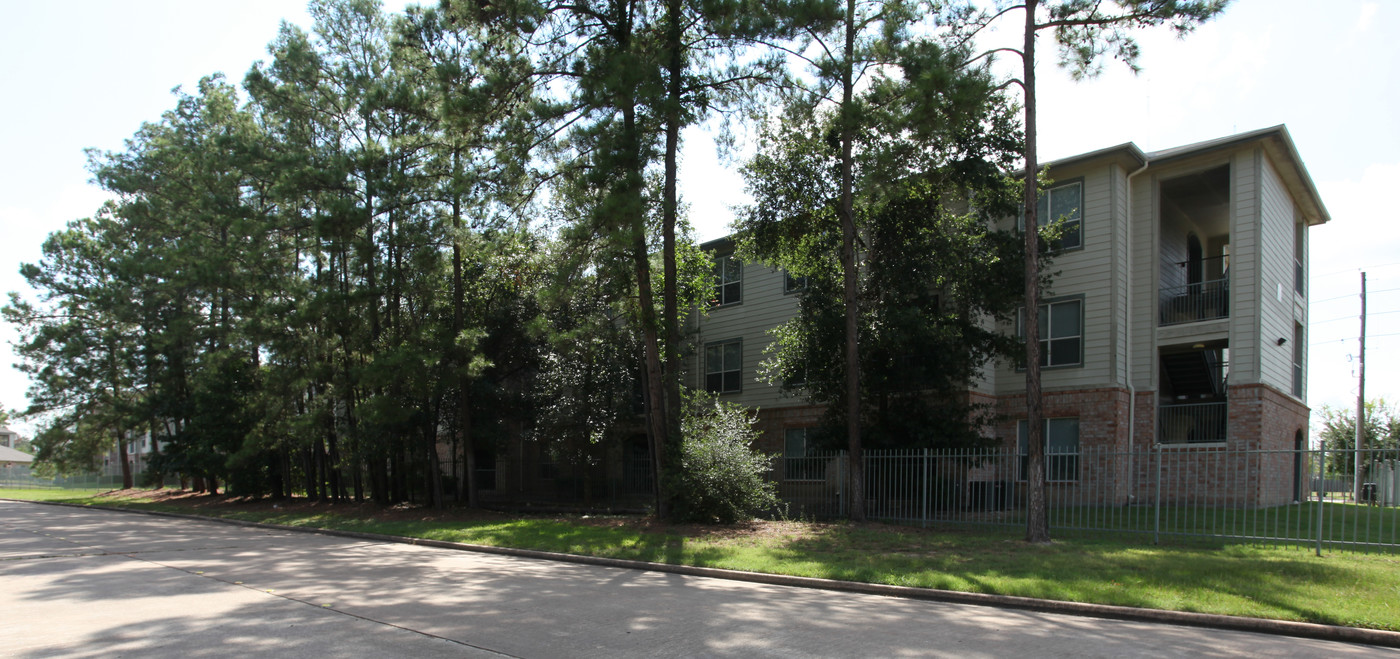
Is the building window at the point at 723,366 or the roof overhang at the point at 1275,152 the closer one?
the roof overhang at the point at 1275,152

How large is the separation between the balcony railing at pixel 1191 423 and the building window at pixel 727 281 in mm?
14029

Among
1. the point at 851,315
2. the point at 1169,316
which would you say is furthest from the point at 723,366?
the point at 1169,316

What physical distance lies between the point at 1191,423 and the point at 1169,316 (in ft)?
9.75

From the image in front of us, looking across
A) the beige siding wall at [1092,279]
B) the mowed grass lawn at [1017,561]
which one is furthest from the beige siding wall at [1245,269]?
the mowed grass lawn at [1017,561]

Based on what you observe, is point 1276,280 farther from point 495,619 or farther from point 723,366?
point 495,619

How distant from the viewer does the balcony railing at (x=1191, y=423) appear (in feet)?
73.3

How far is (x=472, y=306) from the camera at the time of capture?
27.3 meters

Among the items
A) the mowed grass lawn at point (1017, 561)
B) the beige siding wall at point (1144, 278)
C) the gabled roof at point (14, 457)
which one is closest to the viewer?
the mowed grass lawn at point (1017, 561)

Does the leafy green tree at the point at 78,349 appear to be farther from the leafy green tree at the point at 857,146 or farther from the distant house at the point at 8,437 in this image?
the distant house at the point at 8,437

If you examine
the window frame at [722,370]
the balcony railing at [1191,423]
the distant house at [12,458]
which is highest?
the window frame at [722,370]

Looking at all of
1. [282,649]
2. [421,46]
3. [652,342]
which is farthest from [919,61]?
[282,649]

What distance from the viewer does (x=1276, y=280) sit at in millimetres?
22844

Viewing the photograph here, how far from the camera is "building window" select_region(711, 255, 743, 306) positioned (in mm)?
30500

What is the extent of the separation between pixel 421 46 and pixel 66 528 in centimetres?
1472
